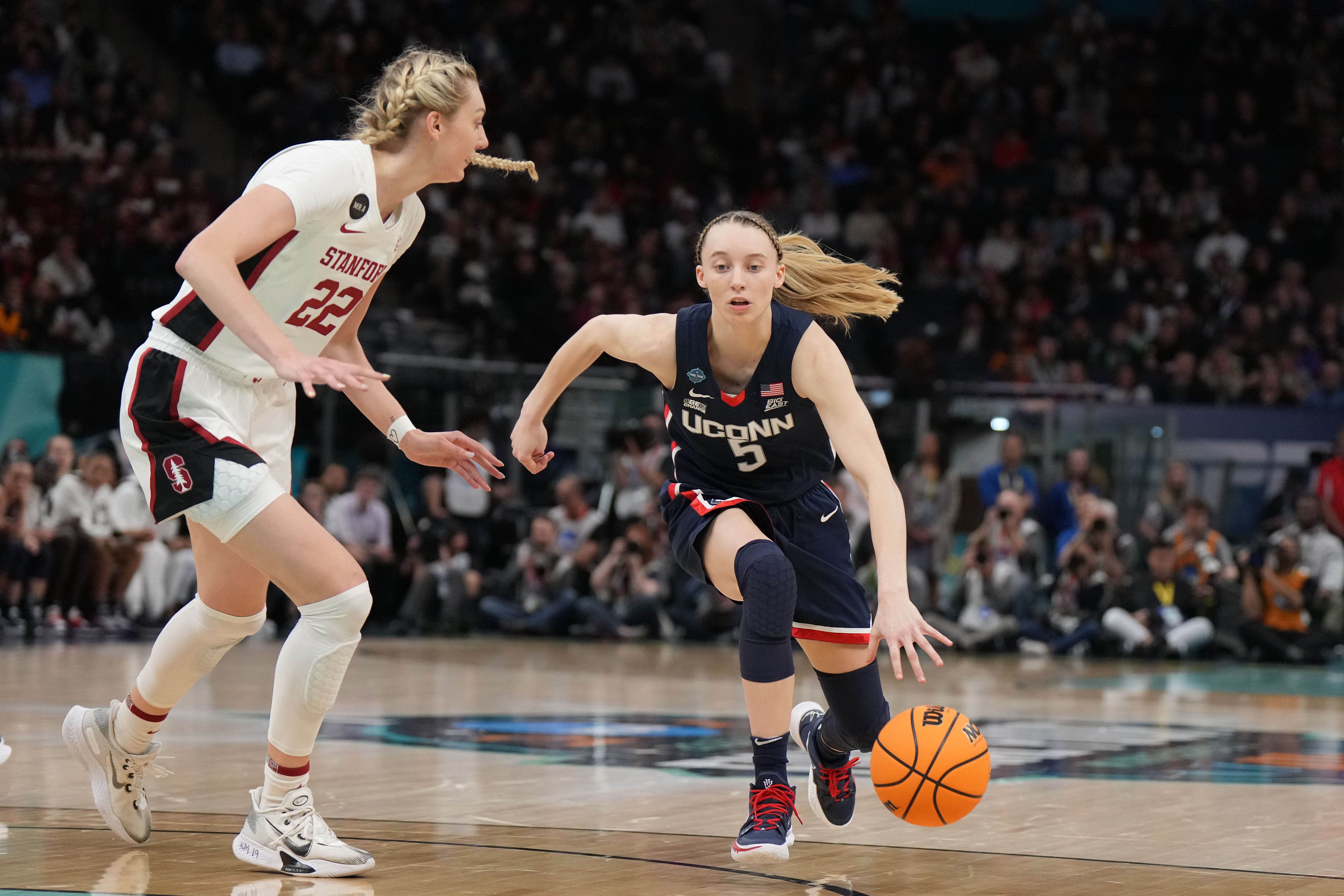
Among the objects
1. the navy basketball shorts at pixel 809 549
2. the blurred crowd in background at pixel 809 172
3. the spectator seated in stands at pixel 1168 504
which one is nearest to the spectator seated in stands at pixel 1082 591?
the spectator seated in stands at pixel 1168 504

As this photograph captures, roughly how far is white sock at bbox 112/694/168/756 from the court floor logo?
2195 mm

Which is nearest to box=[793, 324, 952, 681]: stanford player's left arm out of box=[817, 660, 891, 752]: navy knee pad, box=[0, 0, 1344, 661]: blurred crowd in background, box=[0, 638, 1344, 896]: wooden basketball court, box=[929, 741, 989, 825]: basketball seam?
box=[817, 660, 891, 752]: navy knee pad

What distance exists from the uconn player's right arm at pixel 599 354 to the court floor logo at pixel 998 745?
6.45 feet

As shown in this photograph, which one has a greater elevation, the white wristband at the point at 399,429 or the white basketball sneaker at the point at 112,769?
the white wristband at the point at 399,429

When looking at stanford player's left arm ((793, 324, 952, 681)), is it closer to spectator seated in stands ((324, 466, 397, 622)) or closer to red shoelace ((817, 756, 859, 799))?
red shoelace ((817, 756, 859, 799))

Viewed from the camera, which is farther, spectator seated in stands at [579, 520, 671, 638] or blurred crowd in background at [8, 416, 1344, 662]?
spectator seated in stands at [579, 520, 671, 638]

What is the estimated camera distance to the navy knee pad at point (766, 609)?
Answer: 473cm

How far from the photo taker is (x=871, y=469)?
470cm

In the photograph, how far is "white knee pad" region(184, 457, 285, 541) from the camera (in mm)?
4430

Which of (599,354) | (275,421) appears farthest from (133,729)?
(599,354)

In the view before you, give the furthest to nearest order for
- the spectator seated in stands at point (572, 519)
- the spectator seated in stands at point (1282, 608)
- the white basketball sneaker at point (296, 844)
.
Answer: the spectator seated in stands at point (572, 519) < the spectator seated in stands at point (1282, 608) < the white basketball sneaker at point (296, 844)

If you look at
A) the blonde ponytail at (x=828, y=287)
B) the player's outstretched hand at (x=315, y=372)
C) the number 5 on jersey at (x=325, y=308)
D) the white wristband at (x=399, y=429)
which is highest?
the blonde ponytail at (x=828, y=287)

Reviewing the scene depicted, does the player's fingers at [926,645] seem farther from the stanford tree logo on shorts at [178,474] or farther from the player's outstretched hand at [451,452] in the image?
the stanford tree logo on shorts at [178,474]

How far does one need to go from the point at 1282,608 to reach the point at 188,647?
422 inches
